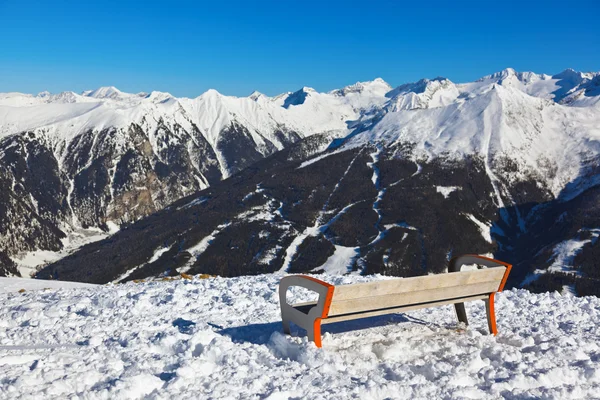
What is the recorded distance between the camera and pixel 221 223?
172m

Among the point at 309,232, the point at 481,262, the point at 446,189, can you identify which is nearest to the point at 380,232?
the point at 309,232

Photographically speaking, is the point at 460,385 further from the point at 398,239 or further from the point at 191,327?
the point at 398,239

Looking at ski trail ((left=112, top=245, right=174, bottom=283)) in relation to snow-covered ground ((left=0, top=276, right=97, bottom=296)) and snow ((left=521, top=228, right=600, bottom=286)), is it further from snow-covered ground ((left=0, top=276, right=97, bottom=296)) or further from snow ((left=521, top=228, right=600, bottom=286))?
snow-covered ground ((left=0, top=276, right=97, bottom=296))

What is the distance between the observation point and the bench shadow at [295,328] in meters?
11.1

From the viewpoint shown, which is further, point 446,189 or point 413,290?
point 446,189

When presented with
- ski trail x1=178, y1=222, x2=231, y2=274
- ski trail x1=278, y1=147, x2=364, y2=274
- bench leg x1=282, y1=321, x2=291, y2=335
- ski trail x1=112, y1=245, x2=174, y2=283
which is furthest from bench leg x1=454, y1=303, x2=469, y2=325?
ski trail x1=112, y1=245, x2=174, y2=283

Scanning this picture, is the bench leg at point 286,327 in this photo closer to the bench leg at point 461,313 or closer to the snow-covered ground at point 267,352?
the snow-covered ground at point 267,352

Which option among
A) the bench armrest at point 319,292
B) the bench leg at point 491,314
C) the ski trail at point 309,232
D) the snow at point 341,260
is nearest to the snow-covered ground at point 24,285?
the bench armrest at point 319,292

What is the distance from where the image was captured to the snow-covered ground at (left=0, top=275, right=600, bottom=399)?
8188 millimetres

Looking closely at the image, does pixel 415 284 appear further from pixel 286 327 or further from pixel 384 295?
pixel 286 327

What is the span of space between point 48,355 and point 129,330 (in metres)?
2.20

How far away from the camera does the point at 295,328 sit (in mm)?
11945

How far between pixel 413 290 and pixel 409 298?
0.76ft

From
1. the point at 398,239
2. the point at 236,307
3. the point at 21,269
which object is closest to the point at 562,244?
the point at 398,239
